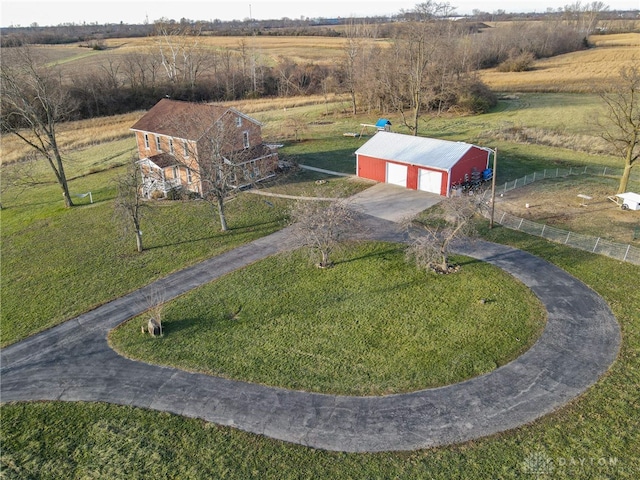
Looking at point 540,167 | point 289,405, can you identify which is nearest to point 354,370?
point 289,405

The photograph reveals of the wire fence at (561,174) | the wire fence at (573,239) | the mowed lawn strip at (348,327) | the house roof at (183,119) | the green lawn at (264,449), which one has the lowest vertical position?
the green lawn at (264,449)

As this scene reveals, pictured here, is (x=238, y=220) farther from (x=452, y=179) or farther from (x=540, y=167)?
(x=540, y=167)

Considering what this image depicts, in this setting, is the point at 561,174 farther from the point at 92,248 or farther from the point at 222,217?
the point at 92,248

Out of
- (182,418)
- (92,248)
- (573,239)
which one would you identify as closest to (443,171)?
(573,239)

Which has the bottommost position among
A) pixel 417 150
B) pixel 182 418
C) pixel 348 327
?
pixel 182 418

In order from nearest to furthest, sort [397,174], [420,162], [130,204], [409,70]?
1. [130,204]
2. [420,162]
3. [397,174]
4. [409,70]

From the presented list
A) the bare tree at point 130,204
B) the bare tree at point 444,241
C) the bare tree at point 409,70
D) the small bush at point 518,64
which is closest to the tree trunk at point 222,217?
the bare tree at point 130,204

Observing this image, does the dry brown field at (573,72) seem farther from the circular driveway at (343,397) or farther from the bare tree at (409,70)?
the circular driveway at (343,397)
